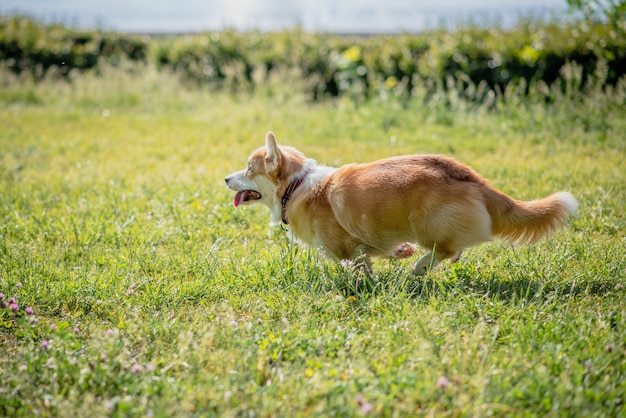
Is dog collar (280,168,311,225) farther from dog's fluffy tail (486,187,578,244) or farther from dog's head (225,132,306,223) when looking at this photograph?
dog's fluffy tail (486,187,578,244)

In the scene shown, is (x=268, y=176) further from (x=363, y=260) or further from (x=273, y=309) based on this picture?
(x=273, y=309)

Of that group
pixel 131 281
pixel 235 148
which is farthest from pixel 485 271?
pixel 235 148

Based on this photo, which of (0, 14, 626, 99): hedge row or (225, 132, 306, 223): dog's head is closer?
(225, 132, 306, 223): dog's head

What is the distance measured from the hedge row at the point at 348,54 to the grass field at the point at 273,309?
7.20ft

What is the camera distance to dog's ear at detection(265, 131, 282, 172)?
166 inches

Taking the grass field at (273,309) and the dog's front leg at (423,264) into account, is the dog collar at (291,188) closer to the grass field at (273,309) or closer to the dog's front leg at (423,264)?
the grass field at (273,309)

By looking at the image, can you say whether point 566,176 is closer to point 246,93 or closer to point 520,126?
point 520,126

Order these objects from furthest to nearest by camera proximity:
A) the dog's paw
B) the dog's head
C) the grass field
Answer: the dog's paw < the dog's head < the grass field

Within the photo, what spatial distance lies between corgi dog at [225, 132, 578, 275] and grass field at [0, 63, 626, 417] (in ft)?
0.69

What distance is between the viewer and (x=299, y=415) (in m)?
2.63

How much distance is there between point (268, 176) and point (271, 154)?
0.20 meters

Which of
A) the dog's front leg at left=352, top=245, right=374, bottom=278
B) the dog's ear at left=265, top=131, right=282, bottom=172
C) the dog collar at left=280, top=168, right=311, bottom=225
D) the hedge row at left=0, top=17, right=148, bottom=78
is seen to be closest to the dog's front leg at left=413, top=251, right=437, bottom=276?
the dog's front leg at left=352, top=245, right=374, bottom=278

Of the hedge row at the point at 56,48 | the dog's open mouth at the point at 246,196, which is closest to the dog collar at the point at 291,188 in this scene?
the dog's open mouth at the point at 246,196

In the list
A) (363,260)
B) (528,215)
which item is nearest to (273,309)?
(363,260)
